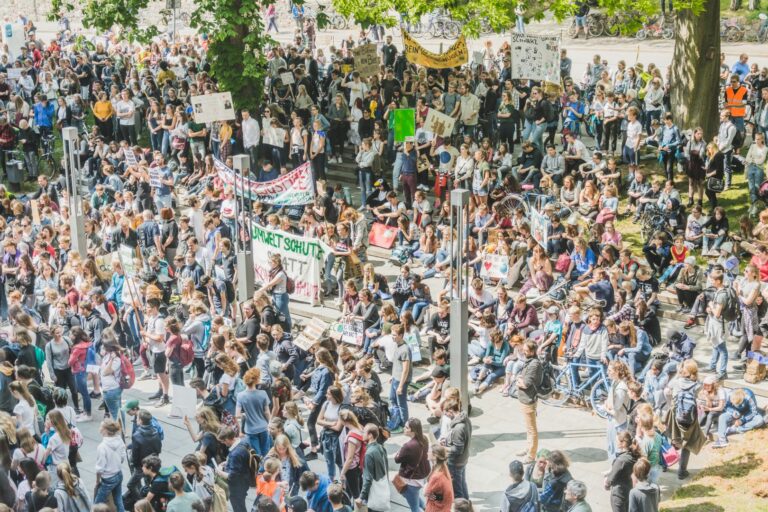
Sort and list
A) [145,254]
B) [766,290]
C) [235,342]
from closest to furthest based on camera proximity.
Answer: [235,342]
[766,290]
[145,254]

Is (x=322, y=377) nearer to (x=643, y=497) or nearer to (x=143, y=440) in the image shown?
(x=143, y=440)

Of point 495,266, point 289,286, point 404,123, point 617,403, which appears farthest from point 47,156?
point 617,403

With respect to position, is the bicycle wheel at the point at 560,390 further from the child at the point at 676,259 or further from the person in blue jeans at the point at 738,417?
the child at the point at 676,259

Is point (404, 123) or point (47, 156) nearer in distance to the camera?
point (404, 123)

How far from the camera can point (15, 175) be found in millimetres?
27688

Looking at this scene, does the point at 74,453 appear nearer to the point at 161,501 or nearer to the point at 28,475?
the point at 28,475

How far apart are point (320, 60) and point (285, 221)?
532 inches

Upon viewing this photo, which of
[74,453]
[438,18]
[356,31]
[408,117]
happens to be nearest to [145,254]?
[408,117]

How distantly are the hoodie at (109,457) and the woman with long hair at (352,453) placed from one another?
242 cm

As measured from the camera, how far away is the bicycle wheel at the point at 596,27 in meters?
38.6

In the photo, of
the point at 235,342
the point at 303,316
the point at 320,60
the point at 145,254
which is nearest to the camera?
the point at 235,342

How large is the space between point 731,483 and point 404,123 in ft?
36.0

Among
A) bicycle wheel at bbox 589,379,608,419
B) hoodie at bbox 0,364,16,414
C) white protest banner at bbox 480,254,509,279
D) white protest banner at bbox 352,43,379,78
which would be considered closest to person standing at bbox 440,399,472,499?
bicycle wheel at bbox 589,379,608,419

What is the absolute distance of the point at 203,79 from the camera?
91.6 ft
